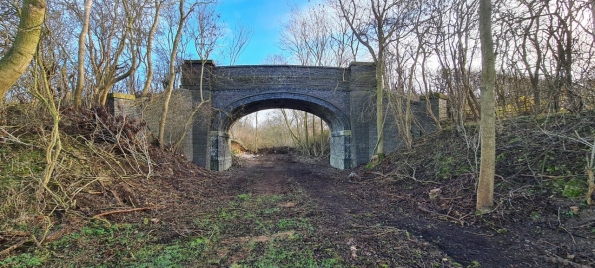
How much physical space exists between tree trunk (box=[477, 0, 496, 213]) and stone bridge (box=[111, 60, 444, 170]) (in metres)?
8.38

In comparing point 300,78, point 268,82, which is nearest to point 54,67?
point 268,82

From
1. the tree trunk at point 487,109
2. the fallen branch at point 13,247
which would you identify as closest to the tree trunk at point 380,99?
the tree trunk at point 487,109

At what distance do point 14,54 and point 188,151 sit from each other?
8453 mm

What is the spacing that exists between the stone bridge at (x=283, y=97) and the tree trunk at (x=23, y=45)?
8361 mm

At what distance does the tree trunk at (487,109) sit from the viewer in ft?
12.4

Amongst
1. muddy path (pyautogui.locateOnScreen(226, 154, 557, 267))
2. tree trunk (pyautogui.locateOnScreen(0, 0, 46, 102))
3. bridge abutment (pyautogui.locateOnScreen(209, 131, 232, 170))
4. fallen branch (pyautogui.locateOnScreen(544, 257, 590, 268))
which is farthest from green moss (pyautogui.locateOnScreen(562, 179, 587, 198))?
bridge abutment (pyautogui.locateOnScreen(209, 131, 232, 170))

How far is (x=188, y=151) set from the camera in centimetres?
1198

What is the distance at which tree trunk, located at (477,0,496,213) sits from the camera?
3777 mm

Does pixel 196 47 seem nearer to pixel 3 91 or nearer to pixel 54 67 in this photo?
pixel 54 67

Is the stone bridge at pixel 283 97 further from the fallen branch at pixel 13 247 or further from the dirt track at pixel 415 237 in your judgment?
the fallen branch at pixel 13 247

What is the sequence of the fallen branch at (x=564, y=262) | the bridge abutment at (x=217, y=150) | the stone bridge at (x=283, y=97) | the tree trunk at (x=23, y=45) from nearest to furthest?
the fallen branch at (x=564, y=262), the tree trunk at (x=23, y=45), the stone bridge at (x=283, y=97), the bridge abutment at (x=217, y=150)

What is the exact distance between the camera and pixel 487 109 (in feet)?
12.5

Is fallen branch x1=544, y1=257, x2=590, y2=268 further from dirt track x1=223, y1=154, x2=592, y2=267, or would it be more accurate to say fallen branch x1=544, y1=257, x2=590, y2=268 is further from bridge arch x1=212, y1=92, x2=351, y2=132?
bridge arch x1=212, y1=92, x2=351, y2=132

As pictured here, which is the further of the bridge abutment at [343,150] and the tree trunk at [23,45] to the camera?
the bridge abutment at [343,150]
